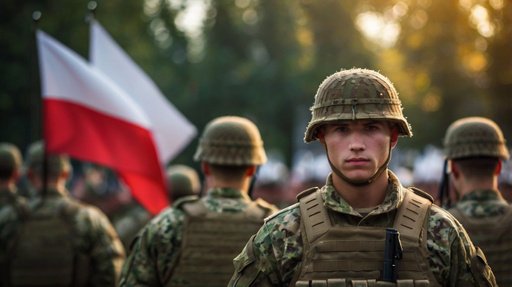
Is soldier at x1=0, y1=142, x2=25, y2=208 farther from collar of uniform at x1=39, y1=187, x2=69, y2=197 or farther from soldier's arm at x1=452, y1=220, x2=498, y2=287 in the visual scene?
soldier's arm at x1=452, y1=220, x2=498, y2=287

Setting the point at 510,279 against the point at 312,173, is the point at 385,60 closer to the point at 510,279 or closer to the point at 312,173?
the point at 312,173

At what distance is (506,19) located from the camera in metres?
23.0

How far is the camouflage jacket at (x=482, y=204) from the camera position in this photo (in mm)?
7223

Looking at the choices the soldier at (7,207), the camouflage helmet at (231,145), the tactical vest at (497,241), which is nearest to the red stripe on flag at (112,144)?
the soldier at (7,207)

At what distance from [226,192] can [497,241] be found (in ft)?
5.97

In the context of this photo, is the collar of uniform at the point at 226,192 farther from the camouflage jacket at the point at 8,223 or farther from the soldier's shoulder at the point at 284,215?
the camouflage jacket at the point at 8,223

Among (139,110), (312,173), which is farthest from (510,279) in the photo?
(312,173)

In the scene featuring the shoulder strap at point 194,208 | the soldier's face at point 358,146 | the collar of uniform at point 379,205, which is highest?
the soldier's face at point 358,146

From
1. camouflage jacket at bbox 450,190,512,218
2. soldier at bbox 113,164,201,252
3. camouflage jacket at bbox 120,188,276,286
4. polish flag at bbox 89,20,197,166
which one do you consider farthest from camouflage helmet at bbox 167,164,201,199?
camouflage jacket at bbox 450,190,512,218

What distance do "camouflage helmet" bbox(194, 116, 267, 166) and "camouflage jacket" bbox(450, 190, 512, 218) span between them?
4.76 ft

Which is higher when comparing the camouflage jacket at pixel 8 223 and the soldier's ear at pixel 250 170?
the soldier's ear at pixel 250 170

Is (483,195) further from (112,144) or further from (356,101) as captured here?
(112,144)

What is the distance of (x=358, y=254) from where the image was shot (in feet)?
16.0

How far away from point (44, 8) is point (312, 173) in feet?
54.0
